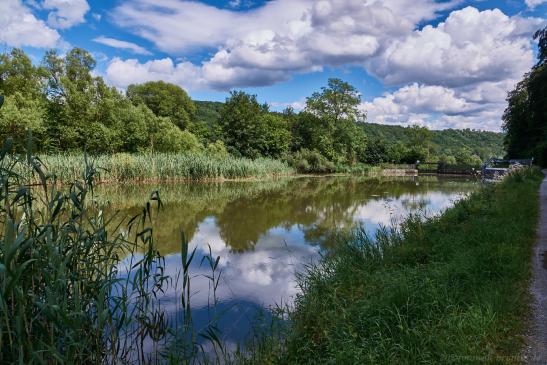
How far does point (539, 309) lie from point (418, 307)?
904 millimetres

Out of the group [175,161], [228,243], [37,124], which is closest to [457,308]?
[228,243]

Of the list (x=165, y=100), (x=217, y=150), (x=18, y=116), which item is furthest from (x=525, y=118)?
(x=165, y=100)

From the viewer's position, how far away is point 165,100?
4944 centimetres

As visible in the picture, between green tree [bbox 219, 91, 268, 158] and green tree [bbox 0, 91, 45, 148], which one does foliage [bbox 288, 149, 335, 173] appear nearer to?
green tree [bbox 219, 91, 268, 158]

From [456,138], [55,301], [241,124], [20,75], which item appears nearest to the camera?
[55,301]

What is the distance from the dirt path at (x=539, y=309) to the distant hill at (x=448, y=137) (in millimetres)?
62253

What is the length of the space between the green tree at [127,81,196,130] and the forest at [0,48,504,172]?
0.14 metres

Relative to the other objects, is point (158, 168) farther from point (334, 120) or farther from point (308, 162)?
point (334, 120)

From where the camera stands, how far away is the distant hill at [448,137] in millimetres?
72312

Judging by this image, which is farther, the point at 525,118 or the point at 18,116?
the point at 525,118

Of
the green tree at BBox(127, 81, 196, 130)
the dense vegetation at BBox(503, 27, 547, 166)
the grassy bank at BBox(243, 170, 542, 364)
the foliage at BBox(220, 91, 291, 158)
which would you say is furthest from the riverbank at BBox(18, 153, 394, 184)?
the green tree at BBox(127, 81, 196, 130)

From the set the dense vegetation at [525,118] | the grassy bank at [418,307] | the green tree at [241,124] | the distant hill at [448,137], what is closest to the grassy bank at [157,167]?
the green tree at [241,124]

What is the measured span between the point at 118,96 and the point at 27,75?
23.0 ft

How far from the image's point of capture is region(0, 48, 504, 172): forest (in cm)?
2761
